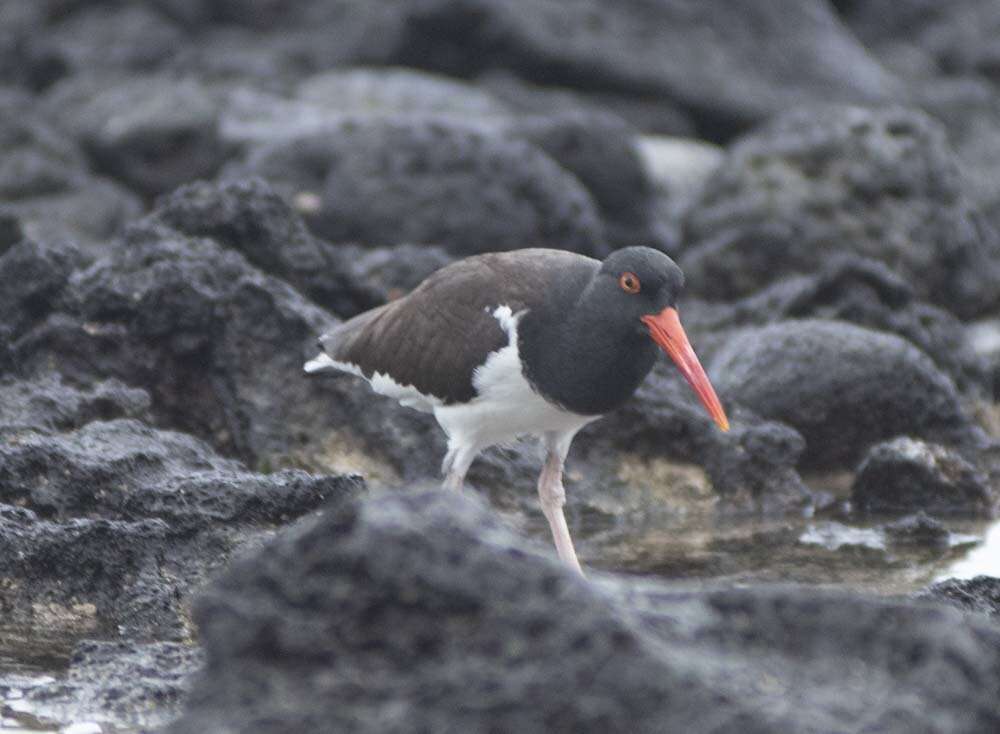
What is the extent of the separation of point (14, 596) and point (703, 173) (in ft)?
40.2

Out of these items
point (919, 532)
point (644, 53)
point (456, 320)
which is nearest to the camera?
point (456, 320)

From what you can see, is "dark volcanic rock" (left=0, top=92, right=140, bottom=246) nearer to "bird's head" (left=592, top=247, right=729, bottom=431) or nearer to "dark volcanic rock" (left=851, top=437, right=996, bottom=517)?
"dark volcanic rock" (left=851, top=437, right=996, bottom=517)

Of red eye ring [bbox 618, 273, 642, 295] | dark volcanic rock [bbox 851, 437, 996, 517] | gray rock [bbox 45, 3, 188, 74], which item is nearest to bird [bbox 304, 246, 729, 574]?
red eye ring [bbox 618, 273, 642, 295]

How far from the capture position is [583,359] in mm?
5922

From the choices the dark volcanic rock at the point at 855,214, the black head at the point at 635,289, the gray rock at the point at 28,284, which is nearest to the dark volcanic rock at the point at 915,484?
the black head at the point at 635,289

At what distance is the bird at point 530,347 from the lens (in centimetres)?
589

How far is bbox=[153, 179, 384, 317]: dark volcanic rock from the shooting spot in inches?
330

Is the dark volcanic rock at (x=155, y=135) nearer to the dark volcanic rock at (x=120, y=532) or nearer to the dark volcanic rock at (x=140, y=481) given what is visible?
the dark volcanic rock at (x=140, y=481)

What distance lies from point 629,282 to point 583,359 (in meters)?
0.32

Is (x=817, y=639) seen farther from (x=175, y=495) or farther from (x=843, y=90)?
(x=843, y=90)

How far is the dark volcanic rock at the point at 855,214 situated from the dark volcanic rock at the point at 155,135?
5.11 metres

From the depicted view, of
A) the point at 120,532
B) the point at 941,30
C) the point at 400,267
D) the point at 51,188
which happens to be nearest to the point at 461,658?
the point at 120,532

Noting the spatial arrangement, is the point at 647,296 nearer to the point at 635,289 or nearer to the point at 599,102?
the point at 635,289

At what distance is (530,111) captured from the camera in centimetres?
1752
